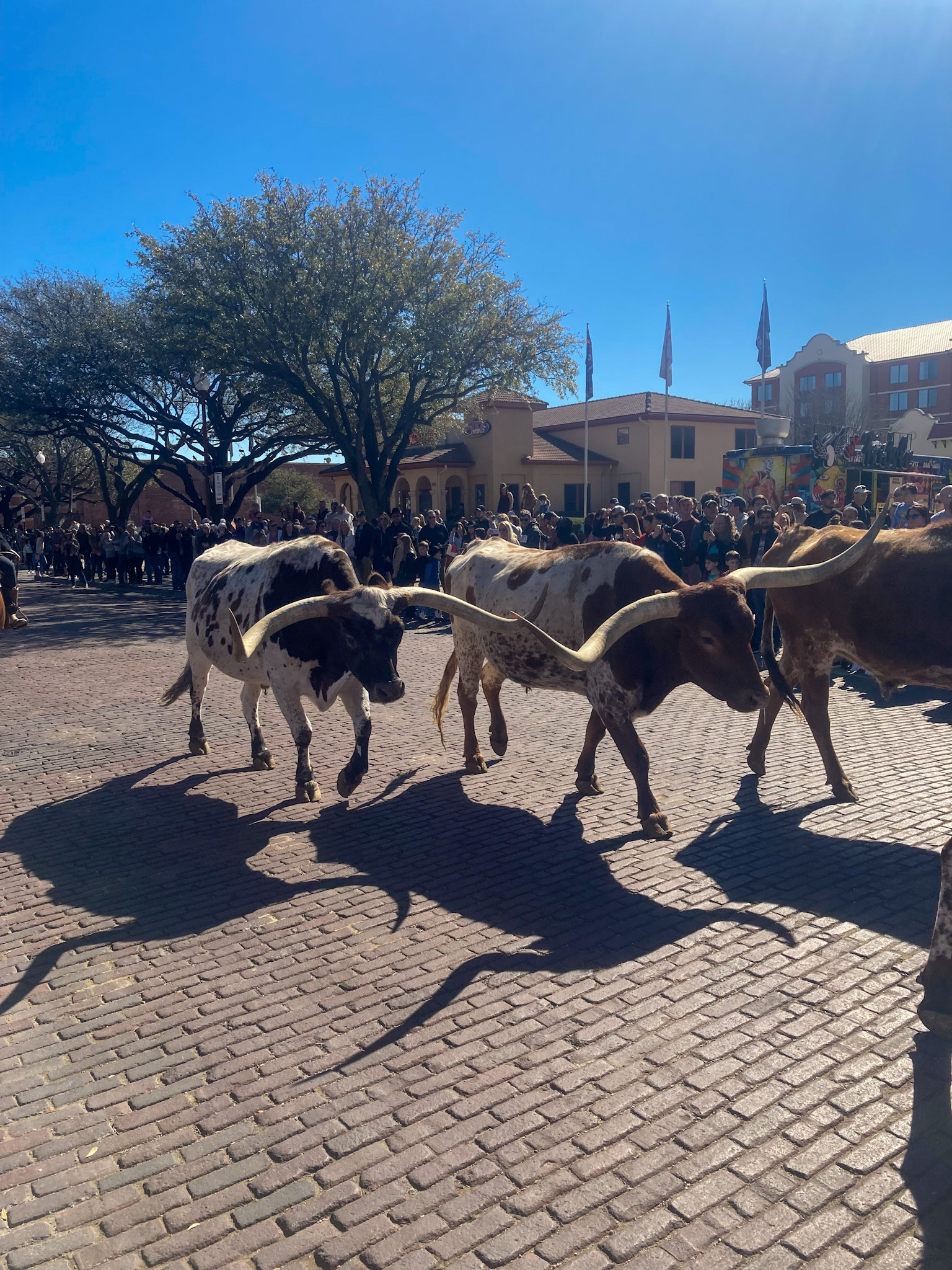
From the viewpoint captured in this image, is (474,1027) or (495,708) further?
(495,708)

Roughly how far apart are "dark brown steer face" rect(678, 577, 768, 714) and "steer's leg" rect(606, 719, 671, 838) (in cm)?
66

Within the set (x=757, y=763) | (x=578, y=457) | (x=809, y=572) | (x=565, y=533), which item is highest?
(x=578, y=457)

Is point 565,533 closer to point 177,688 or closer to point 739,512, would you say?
point 739,512

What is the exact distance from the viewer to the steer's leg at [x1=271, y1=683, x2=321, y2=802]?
6.97m

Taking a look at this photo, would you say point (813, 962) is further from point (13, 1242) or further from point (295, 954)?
point (13, 1242)

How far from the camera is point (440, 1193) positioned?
9.45 ft

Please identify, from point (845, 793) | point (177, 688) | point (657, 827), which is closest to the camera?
point (657, 827)

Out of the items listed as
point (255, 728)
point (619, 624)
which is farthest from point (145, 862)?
point (619, 624)

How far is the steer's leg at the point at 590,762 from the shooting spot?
693 cm

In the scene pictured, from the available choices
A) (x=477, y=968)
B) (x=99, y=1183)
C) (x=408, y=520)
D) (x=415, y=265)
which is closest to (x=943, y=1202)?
(x=477, y=968)

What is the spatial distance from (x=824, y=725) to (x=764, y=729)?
50 centimetres

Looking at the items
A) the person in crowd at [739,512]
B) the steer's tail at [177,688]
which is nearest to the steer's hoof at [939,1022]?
the steer's tail at [177,688]

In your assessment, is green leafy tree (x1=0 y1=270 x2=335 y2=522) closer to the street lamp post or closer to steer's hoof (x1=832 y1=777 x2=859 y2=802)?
the street lamp post

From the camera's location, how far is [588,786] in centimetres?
695
